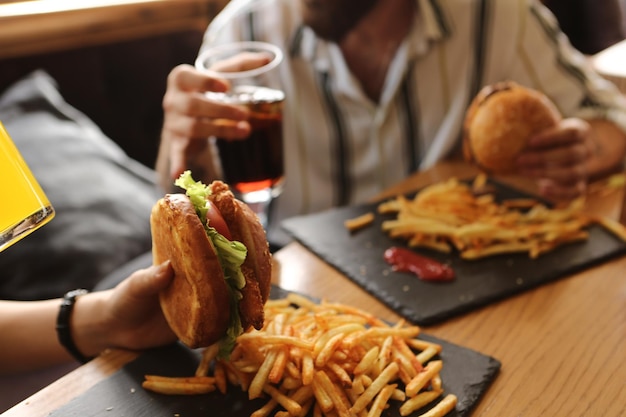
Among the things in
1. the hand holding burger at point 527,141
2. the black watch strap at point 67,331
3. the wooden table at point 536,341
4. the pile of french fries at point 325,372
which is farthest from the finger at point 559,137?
the black watch strap at point 67,331

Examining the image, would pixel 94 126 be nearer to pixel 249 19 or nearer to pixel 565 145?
pixel 249 19

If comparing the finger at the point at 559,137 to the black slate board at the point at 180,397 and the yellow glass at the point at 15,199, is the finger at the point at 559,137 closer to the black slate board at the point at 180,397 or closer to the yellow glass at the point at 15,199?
the black slate board at the point at 180,397

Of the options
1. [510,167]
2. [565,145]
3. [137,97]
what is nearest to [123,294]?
[510,167]

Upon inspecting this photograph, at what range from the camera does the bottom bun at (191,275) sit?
3.51 ft

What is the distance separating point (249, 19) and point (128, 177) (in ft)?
3.22

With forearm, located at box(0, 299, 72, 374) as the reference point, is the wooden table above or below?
below

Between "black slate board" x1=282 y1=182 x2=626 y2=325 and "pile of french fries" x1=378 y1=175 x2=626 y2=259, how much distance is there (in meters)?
0.03

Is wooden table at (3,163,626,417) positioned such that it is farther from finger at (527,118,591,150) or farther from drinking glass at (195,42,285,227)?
finger at (527,118,591,150)

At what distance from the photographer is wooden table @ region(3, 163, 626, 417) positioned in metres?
1.18

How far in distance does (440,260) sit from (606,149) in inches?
40.1

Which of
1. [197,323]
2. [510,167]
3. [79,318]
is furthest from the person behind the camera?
[510,167]

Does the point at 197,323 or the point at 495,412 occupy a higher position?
the point at 197,323

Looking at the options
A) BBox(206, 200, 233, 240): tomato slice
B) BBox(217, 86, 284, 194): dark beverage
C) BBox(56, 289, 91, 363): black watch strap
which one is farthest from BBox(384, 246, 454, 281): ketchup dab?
BBox(56, 289, 91, 363): black watch strap

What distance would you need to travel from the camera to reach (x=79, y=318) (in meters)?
1.35
